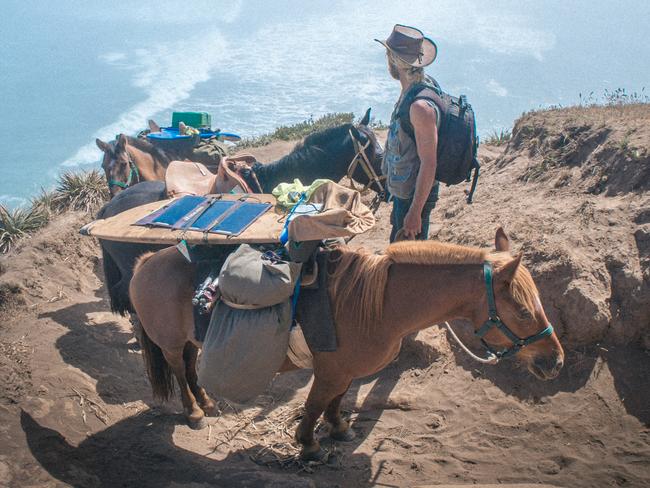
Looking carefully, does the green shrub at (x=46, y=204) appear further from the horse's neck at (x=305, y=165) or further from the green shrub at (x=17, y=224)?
the horse's neck at (x=305, y=165)

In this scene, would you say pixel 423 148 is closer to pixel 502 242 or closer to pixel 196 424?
pixel 502 242

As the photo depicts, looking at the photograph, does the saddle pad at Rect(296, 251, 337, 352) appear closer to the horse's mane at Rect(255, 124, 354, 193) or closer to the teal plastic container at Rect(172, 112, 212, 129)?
the horse's mane at Rect(255, 124, 354, 193)

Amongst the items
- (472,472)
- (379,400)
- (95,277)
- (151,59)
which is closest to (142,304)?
(379,400)

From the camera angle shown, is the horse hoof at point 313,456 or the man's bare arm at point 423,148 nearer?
the man's bare arm at point 423,148

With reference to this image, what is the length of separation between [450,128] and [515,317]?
1722 mm

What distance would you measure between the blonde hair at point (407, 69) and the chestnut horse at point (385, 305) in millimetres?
1460

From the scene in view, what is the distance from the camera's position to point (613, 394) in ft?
14.8

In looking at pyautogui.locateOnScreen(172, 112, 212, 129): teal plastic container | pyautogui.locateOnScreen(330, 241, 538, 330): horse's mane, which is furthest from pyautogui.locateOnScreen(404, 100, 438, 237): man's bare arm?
pyautogui.locateOnScreen(172, 112, 212, 129): teal plastic container

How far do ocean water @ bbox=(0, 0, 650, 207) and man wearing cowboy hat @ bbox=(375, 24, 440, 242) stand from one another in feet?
85.8

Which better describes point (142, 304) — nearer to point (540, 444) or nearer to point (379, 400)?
point (379, 400)

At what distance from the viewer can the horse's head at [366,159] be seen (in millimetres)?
5773

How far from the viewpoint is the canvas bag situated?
3406 mm

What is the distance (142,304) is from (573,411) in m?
3.61

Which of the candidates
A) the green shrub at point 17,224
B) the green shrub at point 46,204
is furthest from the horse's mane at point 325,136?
the green shrub at point 46,204
